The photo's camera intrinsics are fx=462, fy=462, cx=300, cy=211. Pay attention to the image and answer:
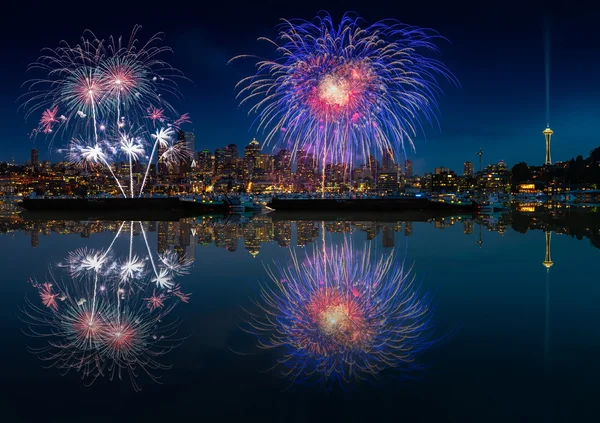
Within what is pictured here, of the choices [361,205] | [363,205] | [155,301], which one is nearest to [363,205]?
[363,205]

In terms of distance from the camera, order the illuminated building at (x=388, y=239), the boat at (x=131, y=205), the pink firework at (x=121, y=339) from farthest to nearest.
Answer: the boat at (x=131, y=205) → the illuminated building at (x=388, y=239) → the pink firework at (x=121, y=339)

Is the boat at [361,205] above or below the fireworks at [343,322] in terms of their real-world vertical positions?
above

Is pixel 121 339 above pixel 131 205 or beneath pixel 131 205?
beneath

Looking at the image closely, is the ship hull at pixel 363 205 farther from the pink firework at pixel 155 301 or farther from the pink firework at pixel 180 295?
the pink firework at pixel 155 301

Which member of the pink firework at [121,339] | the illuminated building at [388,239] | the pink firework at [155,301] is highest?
the illuminated building at [388,239]

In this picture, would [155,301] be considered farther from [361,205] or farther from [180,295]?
[361,205]

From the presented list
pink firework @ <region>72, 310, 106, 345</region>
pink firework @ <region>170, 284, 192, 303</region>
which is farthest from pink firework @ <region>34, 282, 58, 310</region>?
pink firework @ <region>170, 284, 192, 303</region>

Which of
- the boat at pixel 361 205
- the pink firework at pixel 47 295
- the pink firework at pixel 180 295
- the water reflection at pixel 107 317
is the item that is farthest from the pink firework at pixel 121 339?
the boat at pixel 361 205

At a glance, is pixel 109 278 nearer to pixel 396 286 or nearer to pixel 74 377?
pixel 74 377
